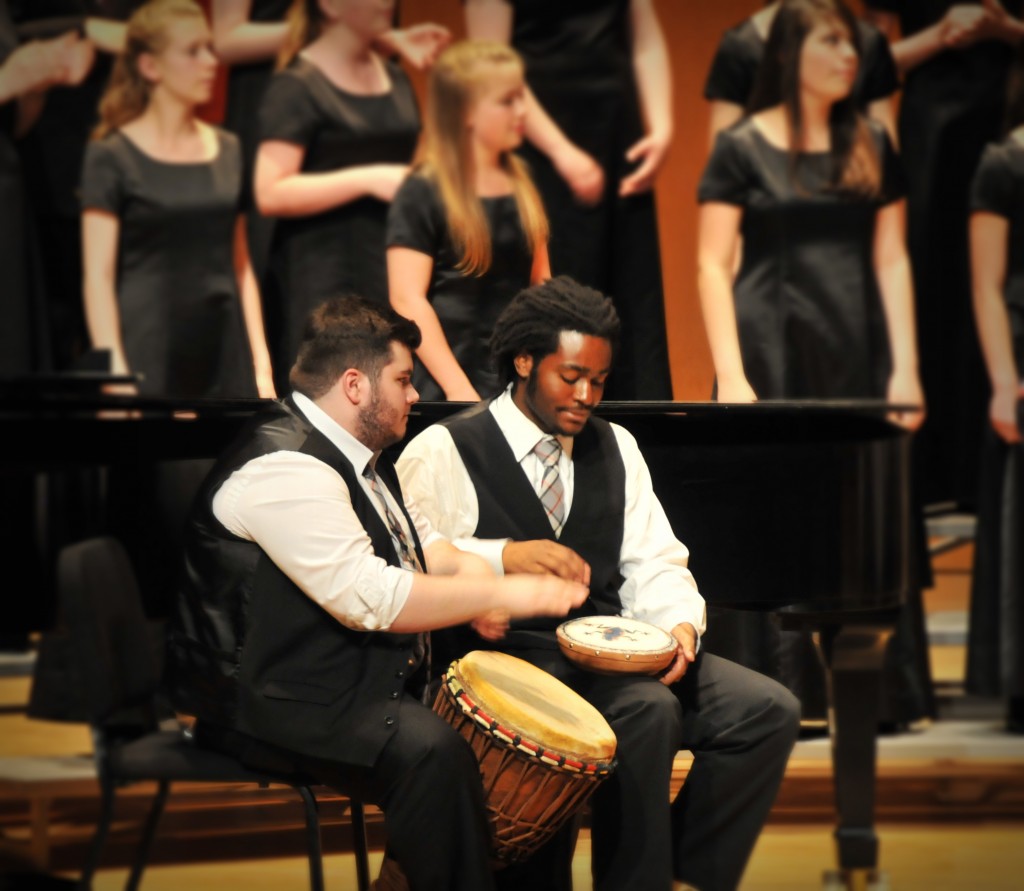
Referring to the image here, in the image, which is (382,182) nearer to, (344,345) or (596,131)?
(596,131)

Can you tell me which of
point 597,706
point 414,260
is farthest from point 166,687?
point 414,260

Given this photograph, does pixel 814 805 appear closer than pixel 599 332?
No

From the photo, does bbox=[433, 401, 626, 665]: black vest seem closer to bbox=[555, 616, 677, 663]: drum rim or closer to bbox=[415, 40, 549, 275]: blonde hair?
bbox=[555, 616, 677, 663]: drum rim

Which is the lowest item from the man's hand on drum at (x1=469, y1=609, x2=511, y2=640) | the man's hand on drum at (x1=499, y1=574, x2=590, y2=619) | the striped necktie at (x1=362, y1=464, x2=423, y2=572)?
the man's hand on drum at (x1=469, y1=609, x2=511, y2=640)

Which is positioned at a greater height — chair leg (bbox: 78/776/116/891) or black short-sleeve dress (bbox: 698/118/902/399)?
black short-sleeve dress (bbox: 698/118/902/399)

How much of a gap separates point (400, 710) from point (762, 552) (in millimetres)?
977

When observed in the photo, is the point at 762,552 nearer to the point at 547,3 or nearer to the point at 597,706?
the point at 597,706

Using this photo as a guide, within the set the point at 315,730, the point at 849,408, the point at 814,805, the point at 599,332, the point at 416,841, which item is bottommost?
the point at 814,805

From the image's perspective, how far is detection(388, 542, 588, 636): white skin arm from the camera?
8.15ft

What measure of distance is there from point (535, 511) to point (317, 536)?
1.79ft

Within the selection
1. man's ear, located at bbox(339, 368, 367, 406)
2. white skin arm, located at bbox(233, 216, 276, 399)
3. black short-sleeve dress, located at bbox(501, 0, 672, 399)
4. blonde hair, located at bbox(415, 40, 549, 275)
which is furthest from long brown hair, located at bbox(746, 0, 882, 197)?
man's ear, located at bbox(339, 368, 367, 406)

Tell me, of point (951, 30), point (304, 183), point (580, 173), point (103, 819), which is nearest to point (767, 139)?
point (580, 173)

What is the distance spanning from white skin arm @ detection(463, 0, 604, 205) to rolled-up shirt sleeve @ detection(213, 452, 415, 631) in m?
1.81

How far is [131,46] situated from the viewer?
3.79 meters
